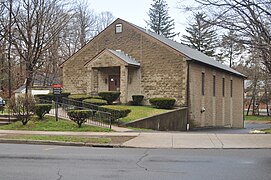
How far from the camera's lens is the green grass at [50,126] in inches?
729

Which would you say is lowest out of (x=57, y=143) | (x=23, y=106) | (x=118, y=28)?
(x=57, y=143)

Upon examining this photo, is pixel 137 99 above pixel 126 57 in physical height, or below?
below

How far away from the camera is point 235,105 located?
137ft

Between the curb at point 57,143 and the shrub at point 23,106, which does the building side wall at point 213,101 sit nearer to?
the shrub at point 23,106

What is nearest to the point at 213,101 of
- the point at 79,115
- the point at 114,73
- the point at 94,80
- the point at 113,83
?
the point at 113,83

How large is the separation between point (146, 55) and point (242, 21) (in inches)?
499

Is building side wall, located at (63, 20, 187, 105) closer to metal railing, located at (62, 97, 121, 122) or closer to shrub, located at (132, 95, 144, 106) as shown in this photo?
shrub, located at (132, 95, 144, 106)

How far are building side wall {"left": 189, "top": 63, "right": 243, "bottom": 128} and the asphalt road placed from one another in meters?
16.9

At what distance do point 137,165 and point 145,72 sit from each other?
831 inches

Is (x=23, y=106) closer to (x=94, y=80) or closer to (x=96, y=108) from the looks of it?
(x=96, y=108)

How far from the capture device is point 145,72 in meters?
30.0

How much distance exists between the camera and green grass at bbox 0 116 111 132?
18.5m

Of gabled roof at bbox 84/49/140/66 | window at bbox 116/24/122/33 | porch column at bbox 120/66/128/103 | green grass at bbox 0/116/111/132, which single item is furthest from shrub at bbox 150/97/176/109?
green grass at bbox 0/116/111/132

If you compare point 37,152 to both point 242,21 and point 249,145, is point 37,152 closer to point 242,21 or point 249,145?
point 249,145
